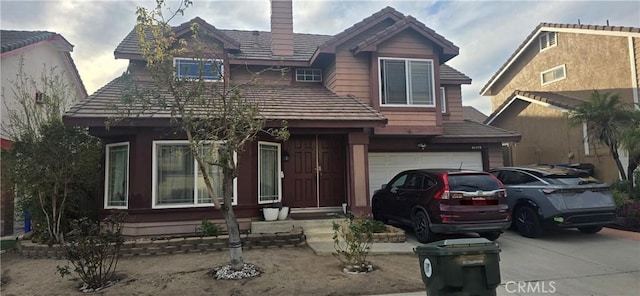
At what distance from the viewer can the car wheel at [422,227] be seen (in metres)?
7.37

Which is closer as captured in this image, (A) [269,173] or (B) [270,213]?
(B) [270,213]

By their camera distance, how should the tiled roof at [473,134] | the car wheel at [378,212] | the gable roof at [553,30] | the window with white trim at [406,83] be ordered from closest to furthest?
the car wheel at [378,212], the window with white trim at [406,83], the tiled roof at [473,134], the gable roof at [553,30]

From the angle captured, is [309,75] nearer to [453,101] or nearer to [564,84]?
[453,101]

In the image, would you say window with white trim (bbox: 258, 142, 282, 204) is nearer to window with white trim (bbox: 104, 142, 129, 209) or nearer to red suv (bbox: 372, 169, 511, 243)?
window with white trim (bbox: 104, 142, 129, 209)

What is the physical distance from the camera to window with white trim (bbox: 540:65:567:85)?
54.9ft

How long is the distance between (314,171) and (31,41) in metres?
10.2

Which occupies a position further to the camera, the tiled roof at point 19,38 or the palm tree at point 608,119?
the tiled roof at point 19,38

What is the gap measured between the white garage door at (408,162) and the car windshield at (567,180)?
13.0 ft

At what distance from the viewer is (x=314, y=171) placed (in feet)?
34.0

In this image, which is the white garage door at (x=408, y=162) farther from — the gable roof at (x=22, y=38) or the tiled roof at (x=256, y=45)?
the gable roof at (x=22, y=38)

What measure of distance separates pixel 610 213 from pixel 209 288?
801 centimetres

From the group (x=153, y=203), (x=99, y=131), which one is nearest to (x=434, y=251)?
(x=153, y=203)

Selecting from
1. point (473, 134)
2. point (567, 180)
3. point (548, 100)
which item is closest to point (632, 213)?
point (567, 180)

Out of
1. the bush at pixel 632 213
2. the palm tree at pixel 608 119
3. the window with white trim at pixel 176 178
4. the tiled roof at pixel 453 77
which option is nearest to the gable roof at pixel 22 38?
the window with white trim at pixel 176 178
